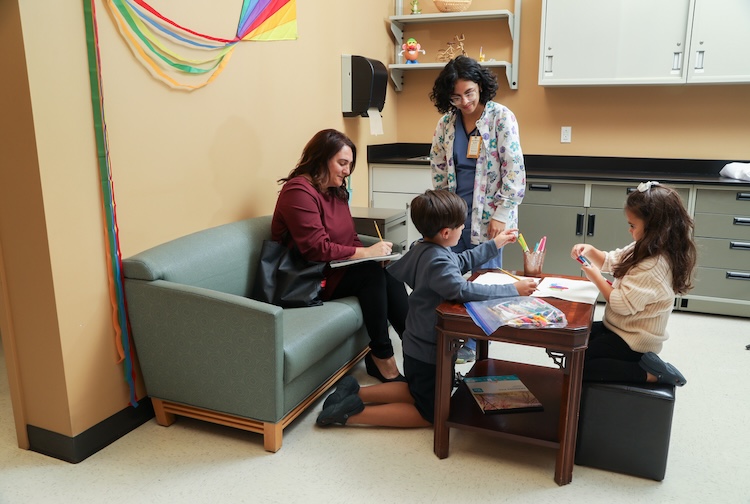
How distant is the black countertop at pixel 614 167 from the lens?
3900mm

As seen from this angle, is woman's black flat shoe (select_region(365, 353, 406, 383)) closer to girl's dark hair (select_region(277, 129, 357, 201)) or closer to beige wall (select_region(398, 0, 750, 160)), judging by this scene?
girl's dark hair (select_region(277, 129, 357, 201))

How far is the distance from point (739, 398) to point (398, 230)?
6.25 feet

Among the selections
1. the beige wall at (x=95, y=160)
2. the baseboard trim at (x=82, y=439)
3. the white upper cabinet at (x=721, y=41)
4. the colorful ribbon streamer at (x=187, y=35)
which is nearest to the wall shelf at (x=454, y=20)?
the beige wall at (x=95, y=160)

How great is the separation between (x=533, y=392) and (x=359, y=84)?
2.37 metres

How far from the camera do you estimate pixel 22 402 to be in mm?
2275

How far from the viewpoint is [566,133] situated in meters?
4.49

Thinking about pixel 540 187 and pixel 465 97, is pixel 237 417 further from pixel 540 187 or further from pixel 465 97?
pixel 540 187

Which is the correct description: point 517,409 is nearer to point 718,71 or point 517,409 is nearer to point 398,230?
point 398,230

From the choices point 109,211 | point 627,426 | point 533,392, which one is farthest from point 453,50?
point 627,426

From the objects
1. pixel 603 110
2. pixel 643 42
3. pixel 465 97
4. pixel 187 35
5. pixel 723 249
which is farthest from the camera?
pixel 603 110

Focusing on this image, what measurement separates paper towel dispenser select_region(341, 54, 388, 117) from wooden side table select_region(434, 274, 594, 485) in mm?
2201

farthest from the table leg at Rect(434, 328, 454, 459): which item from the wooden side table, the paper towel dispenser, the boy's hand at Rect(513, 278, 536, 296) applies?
the paper towel dispenser

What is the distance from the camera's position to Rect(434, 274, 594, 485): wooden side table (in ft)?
6.40

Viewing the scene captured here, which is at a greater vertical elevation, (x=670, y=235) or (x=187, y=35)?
(x=187, y=35)
